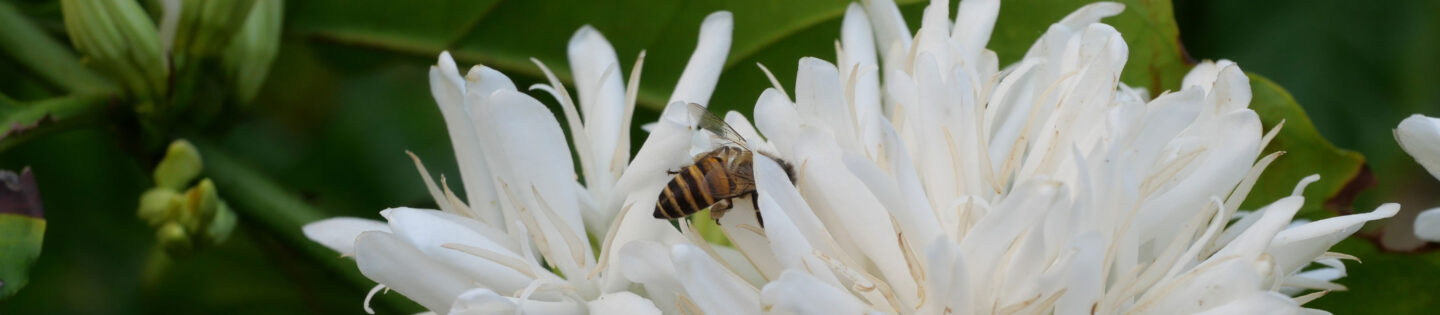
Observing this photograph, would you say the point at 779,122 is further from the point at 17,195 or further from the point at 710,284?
the point at 17,195

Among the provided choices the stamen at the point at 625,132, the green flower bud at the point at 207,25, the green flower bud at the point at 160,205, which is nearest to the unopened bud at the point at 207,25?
the green flower bud at the point at 207,25

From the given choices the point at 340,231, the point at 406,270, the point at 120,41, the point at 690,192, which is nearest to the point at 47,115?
the point at 120,41

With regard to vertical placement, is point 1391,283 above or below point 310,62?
below

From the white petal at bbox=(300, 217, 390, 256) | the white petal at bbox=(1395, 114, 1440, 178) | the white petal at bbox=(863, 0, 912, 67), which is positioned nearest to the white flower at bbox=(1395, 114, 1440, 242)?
the white petal at bbox=(1395, 114, 1440, 178)

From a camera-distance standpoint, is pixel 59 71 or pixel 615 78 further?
pixel 59 71

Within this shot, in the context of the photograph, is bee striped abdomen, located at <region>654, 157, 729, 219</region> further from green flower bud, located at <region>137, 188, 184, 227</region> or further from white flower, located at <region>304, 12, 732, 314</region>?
green flower bud, located at <region>137, 188, 184, 227</region>

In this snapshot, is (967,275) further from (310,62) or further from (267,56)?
(310,62)

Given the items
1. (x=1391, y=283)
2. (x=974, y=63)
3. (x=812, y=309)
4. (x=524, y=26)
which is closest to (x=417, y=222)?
(x=812, y=309)
